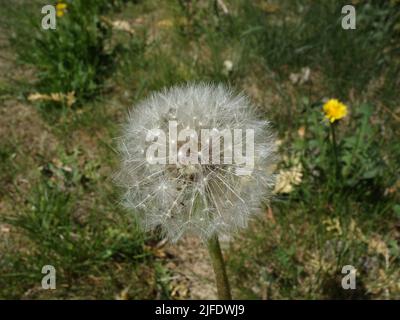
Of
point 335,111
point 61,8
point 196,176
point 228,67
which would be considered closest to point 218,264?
point 196,176

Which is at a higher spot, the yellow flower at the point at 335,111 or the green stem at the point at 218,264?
the yellow flower at the point at 335,111

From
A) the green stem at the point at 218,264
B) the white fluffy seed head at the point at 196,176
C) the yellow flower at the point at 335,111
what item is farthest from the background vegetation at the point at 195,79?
the green stem at the point at 218,264

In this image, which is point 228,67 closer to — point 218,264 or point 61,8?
point 61,8

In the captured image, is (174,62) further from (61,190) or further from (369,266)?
(369,266)

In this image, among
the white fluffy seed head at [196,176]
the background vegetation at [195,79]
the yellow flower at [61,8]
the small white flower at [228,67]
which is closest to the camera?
the white fluffy seed head at [196,176]

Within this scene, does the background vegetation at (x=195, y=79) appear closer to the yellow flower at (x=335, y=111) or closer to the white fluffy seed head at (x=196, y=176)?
the yellow flower at (x=335, y=111)

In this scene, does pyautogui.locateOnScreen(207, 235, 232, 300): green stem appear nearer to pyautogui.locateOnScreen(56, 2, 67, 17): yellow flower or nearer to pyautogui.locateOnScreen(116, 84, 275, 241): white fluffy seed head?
pyautogui.locateOnScreen(116, 84, 275, 241): white fluffy seed head

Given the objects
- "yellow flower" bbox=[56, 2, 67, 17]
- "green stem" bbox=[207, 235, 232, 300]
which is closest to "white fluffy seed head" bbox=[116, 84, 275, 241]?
"green stem" bbox=[207, 235, 232, 300]
